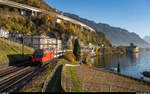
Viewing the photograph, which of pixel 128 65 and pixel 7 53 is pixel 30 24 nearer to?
pixel 7 53

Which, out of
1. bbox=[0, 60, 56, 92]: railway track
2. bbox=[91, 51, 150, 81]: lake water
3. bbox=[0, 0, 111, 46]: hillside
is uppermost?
bbox=[0, 0, 111, 46]: hillside

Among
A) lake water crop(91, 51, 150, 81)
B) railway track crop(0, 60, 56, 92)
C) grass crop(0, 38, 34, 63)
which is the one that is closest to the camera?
railway track crop(0, 60, 56, 92)

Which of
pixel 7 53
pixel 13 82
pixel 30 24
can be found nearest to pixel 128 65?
pixel 7 53

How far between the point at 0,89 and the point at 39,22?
111 m

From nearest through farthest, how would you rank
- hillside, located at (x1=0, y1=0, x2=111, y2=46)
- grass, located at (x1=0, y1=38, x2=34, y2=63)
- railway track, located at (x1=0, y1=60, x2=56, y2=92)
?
1. railway track, located at (x1=0, y1=60, x2=56, y2=92)
2. grass, located at (x1=0, y1=38, x2=34, y2=63)
3. hillside, located at (x1=0, y1=0, x2=111, y2=46)

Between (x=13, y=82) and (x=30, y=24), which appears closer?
(x=13, y=82)

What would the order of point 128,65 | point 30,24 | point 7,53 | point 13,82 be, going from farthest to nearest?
point 30,24 < point 128,65 < point 7,53 < point 13,82

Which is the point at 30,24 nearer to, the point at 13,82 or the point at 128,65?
the point at 128,65

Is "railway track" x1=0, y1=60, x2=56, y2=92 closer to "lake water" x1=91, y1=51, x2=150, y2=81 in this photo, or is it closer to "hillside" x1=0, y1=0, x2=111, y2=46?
"lake water" x1=91, y1=51, x2=150, y2=81

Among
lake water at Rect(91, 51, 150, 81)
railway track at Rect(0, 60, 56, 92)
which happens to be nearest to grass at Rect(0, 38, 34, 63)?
railway track at Rect(0, 60, 56, 92)

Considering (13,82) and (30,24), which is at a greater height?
(30,24)

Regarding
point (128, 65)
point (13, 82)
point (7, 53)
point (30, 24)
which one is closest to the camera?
point (13, 82)

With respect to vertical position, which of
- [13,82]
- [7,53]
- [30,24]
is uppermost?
[30,24]

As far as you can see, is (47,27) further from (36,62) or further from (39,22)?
(36,62)
